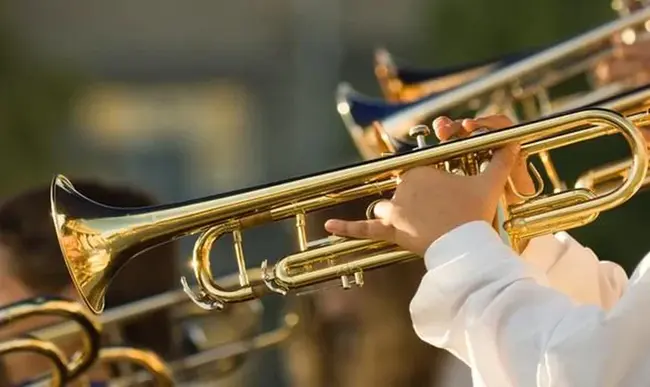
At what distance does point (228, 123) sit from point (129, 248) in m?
7.38

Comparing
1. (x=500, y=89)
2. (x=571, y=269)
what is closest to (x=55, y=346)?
(x=571, y=269)

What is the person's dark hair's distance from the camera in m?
2.58

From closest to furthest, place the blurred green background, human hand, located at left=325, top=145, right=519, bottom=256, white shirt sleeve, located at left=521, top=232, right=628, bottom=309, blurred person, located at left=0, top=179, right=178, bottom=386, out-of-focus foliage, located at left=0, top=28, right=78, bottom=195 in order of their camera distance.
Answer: human hand, located at left=325, top=145, right=519, bottom=256 → white shirt sleeve, located at left=521, top=232, right=628, bottom=309 → blurred person, located at left=0, top=179, right=178, bottom=386 → out-of-focus foliage, located at left=0, top=28, right=78, bottom=195 → the blurred green background

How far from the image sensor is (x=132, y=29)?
940cm

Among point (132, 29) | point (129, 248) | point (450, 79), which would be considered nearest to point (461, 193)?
point (129, 248)

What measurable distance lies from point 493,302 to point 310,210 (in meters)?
0.34

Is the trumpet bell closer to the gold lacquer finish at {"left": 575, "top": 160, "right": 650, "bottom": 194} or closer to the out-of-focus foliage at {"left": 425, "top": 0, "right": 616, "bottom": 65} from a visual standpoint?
the gold lacquer finish at {"left": 575, "top": 160, "right": 650, "bottom": 194}

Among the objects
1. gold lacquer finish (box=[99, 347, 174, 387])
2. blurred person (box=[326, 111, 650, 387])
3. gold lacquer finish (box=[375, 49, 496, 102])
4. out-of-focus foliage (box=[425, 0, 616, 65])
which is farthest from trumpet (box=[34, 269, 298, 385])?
out-of-focus foliage (box=[425, 0, 616, 65])

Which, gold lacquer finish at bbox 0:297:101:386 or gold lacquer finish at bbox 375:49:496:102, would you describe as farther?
gold lacquer finish at bbox 375:49:496:102

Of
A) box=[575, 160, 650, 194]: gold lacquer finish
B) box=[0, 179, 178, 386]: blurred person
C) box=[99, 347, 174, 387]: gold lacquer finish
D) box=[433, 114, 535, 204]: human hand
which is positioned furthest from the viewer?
box=[0, 179, 178, 386]: blurred person

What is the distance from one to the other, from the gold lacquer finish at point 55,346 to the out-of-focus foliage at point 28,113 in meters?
4.56

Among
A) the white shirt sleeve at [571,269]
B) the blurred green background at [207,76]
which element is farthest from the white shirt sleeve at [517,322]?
the blurred green background at [207,76]

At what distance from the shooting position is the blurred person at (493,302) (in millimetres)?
1589

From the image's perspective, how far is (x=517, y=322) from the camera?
1627 mm
